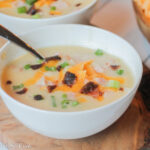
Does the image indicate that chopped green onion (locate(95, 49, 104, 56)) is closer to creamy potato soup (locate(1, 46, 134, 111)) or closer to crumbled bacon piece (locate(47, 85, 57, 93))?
creamy potato soup (locate(1, 46, 134, 111))

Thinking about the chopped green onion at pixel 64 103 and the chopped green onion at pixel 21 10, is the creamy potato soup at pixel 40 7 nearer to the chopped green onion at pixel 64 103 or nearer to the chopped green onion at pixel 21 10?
the chopped green onion at pixel 21 10

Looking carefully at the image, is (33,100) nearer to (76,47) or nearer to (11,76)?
(11,76)

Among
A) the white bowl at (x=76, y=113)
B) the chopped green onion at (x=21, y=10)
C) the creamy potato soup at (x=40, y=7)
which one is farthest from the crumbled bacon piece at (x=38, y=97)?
the chopped green onion at (x=21, y=10)

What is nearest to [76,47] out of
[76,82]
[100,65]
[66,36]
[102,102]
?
[66,36]

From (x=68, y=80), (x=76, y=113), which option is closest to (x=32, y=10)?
(x=68, y=80)

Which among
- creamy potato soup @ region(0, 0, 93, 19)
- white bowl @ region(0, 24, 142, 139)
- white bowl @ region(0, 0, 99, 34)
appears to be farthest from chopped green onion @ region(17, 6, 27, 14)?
white bowl @ region(0, 24, 142, 139)
